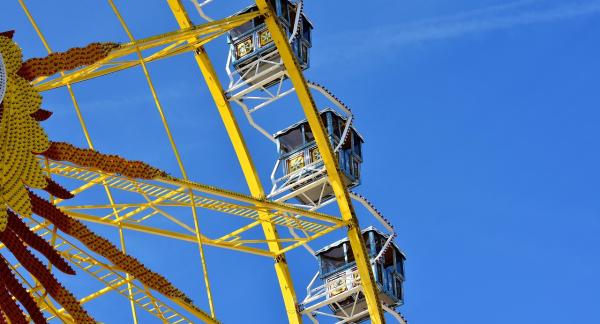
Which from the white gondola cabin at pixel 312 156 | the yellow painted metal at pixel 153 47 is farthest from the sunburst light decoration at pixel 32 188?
the white gondola cabin at pixel 312 156

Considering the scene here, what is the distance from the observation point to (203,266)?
19922 mm

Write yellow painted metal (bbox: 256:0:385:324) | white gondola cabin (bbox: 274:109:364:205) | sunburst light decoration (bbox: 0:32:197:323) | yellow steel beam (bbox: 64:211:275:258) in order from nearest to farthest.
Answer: sunburst light decoration (bbox: 0:32:197:323), yellow steel beam (bbox: 64:211:275:258), yellow painted metal (bbox: 256:0:385:324), white gondola cabin (bbox: 274:109:364:205)

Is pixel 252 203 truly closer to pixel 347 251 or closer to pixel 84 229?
pixel 84 229

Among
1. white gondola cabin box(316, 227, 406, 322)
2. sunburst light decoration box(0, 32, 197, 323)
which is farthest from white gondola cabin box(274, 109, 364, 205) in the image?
sunburst light decoration box(0, 32, 197, 323)

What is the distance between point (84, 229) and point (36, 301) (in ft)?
3.69

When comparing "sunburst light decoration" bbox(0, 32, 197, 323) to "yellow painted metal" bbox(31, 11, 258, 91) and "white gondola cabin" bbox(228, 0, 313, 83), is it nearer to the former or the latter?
"yellow painted metal" bbox(31, 11, 258, 91)

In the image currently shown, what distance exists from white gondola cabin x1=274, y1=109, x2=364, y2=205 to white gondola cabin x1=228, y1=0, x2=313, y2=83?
4.18 ft

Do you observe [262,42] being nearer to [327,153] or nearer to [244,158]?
[244,158]

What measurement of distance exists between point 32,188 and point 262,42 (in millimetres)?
10156

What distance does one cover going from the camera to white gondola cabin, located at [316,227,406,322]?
26.3 m

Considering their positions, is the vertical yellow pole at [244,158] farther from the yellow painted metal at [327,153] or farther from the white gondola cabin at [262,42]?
the yellow painted metal at [327,153]

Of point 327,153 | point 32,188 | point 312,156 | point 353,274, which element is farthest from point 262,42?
point 32,188

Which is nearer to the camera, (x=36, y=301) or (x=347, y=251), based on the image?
(x=36, y=301)

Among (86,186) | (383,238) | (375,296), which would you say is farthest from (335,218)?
(86,186)
